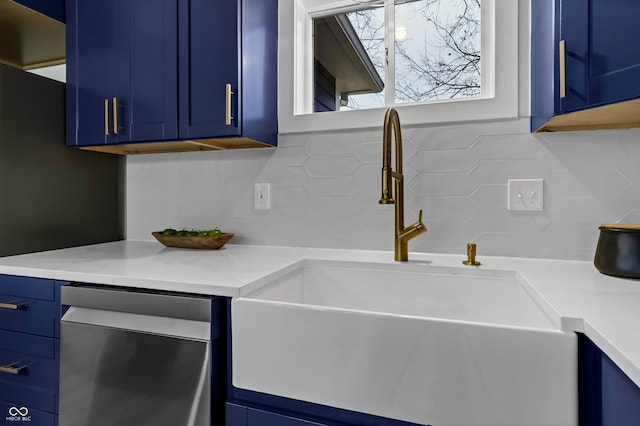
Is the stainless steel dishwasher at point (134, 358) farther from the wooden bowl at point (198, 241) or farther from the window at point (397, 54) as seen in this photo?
the window at point (397, 54)

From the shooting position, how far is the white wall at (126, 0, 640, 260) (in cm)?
132

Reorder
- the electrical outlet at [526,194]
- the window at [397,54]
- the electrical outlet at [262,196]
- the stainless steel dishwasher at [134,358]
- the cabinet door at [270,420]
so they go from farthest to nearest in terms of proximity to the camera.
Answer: the electrical outlet at [262,196] < the window at [397,54] < the electrical outlet at [526,194] < the stainless steel dishwasher at [134,358] < the cabinet door at [270,420]

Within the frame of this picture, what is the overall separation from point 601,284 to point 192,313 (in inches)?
43.7

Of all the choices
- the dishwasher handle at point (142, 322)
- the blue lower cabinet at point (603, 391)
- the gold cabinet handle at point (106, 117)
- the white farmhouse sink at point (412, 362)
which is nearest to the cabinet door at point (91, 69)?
A: the gold cabinet handle at point (106, 117)

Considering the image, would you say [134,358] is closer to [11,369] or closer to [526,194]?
[11,369]

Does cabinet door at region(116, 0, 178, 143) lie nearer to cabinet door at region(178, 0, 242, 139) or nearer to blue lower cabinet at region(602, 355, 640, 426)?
cabinet door at region(178, 0, 242, 139)

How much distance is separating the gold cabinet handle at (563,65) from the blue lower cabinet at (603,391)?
28.0 inches

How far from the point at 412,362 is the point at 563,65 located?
0.94 meters

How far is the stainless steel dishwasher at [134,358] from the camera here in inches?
38.9

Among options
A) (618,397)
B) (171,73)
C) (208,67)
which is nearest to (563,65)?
(618,397)

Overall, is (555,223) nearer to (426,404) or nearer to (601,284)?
(601,284)

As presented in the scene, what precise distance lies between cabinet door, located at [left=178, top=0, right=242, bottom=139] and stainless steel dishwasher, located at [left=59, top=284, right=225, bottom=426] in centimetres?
72

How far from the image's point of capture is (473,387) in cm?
75

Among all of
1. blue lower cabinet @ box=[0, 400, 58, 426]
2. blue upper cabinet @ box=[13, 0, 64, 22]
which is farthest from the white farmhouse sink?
blue upper cabinet @ box=[13, 0, 64, 22]
